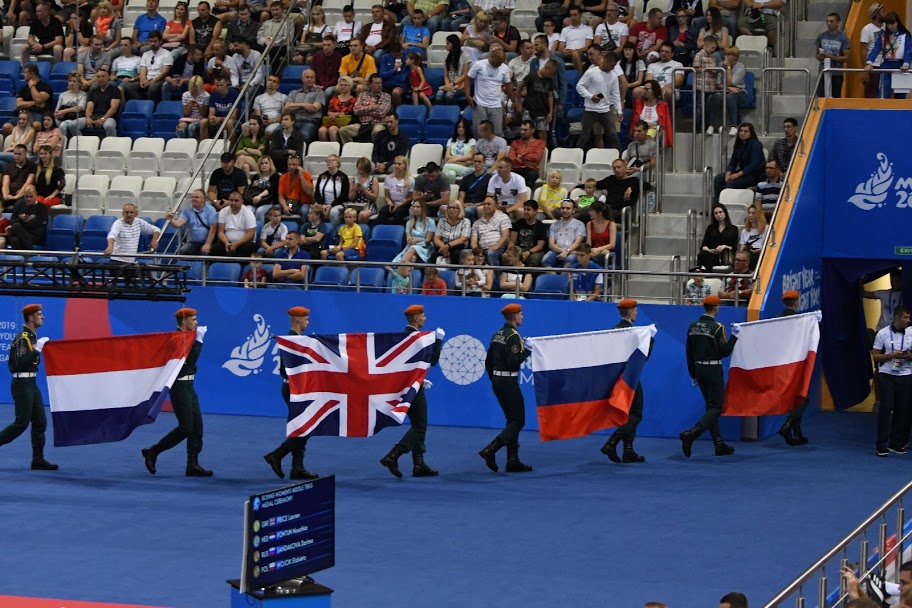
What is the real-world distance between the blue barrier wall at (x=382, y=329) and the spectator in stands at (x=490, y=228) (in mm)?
1294

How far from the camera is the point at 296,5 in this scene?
86.3ft

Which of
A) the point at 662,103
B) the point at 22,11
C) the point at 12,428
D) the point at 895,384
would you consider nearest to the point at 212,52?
the point at 22,11

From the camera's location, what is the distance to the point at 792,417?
60.4ft

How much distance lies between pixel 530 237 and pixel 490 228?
583 millimetres

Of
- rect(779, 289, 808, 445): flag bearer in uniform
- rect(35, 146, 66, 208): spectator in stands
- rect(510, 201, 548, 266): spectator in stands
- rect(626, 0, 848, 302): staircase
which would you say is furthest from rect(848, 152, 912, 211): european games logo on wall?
rect(35, 146, 66, 208): spectator in stands

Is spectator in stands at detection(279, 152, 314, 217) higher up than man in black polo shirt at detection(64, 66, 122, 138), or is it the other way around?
man in black polo shirt at detection(64, 66, 122, 138)

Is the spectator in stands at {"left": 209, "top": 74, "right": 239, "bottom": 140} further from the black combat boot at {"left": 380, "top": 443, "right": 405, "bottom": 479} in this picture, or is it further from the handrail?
the handrail

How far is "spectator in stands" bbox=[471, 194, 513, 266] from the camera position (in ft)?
67.1

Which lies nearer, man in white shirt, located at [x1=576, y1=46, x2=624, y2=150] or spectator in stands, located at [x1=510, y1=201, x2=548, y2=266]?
spectator in stands, located at [x1=510, y1=201, x2=548, y2=266]

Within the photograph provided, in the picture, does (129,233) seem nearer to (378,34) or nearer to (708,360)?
(378,34)

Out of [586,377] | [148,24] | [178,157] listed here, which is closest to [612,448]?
[586,377]

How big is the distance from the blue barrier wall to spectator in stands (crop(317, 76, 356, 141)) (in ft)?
13.6

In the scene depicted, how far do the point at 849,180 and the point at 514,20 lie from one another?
6.75 m

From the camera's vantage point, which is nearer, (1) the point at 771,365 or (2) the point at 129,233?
(1) the point at 771,365
